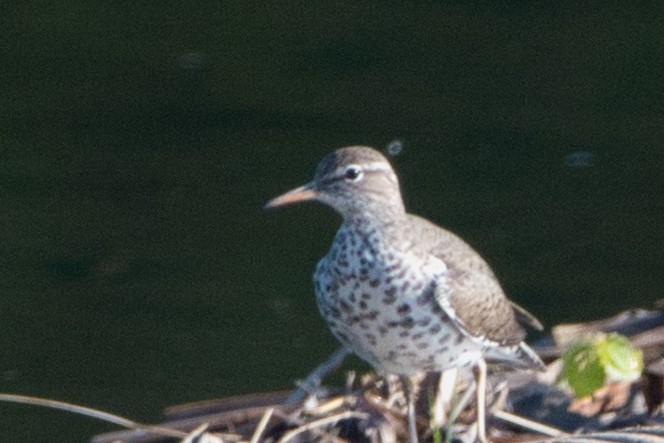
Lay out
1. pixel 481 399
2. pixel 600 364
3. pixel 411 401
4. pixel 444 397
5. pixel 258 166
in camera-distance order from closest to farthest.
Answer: pixel 600 364 < pixel 481 399 < pixel 411 401 < pixel 444 397 < pixel 258 166

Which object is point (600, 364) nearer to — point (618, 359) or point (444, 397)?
point (618, 359)

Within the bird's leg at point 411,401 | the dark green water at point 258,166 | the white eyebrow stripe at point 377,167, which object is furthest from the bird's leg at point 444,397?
the dark green water at point 258,166

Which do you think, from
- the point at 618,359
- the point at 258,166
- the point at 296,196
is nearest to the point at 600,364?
the point at 618,359

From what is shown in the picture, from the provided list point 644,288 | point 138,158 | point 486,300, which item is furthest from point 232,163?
point 486,300

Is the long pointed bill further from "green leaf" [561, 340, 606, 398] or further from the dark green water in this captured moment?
the dark green water

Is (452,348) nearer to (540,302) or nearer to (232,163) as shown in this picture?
(540,302)

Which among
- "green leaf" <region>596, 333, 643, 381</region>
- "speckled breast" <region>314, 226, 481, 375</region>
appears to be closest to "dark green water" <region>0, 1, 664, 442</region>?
"speckled breast" <region>314, 226, 481, 375</region>
